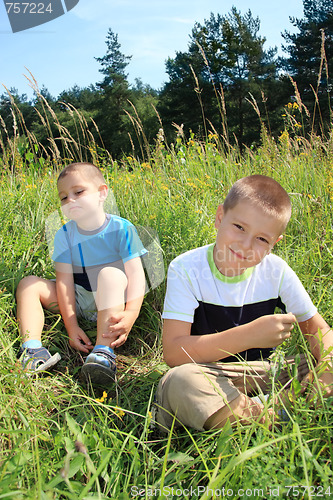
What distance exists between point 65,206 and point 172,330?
3.64 feet

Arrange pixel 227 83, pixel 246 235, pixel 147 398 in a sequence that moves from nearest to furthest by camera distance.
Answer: pixel 246 235 → pixel 147 398 → pixel 227 83

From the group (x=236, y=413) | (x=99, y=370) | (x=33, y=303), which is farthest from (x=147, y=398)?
(x=33, y=303)

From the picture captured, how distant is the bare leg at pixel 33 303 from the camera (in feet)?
6.51

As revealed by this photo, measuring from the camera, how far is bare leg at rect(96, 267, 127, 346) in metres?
1.96

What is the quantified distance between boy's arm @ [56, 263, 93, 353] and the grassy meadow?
0.08 metres

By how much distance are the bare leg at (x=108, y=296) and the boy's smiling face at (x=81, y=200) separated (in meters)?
0.40

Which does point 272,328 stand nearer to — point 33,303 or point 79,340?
point 79,340

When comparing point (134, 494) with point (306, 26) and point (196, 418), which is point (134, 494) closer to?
point (196, 418)

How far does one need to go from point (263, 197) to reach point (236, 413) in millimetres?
782

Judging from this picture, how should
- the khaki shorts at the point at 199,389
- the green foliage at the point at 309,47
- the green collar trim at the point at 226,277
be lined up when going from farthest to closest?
the green foliage at the point at 309,47, the green collar trim at the point at 226,277, the khaki shorts at the point at 199,389

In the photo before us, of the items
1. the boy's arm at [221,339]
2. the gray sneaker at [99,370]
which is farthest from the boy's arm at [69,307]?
the boy's arm at [221,339]

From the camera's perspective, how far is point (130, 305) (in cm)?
207

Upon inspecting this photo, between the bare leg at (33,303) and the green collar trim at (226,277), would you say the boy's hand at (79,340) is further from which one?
the green collar trim at (226,277)

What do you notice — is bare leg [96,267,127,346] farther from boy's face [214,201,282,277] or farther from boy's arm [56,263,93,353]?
boy's face [214,201,282,277]
